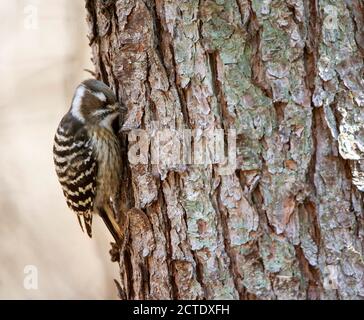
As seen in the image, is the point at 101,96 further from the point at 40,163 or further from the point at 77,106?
the point at 40,163

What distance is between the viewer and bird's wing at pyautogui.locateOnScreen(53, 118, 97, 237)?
4.27 meters

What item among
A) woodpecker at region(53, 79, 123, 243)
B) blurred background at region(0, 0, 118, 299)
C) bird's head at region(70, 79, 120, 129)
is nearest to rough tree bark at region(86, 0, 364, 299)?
bird's head at region(70, 79, 120, 129)

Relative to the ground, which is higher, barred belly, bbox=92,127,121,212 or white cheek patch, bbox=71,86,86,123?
white cheek patch, bbox=71,86,86,123

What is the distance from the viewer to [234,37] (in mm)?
3045

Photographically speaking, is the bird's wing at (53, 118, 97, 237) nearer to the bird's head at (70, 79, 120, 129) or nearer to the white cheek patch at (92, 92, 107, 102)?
the bird's head at (70, 79, 120, 129)

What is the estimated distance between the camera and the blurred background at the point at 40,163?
6.05 m

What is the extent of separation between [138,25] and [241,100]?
70cm

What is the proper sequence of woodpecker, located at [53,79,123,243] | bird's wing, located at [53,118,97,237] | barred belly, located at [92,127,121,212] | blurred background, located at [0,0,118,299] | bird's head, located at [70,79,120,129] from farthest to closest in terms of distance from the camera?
blurred background, located at [0,0,118,299]
bird's wing, located at [53,118,97,237]
woodpecker, located at [53,79,123,243]
barred belly, located at [92,127,121,212]
bird's head, located at [70,79,120,129]

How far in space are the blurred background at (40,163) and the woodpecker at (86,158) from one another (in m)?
1.54

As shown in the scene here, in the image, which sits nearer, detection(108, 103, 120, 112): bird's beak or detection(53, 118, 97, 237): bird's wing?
detection(108, 103, 120, 112): bird's beak

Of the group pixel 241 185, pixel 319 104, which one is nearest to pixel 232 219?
pixel 241 185

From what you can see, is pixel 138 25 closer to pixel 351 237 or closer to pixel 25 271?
pixel 351 237

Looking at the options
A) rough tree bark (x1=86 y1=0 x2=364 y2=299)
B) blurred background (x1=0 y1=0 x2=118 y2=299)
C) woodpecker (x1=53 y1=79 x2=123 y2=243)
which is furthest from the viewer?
blurred background (x1=0 y1=0 x2=118 y2=299)

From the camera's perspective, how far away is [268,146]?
299cm
